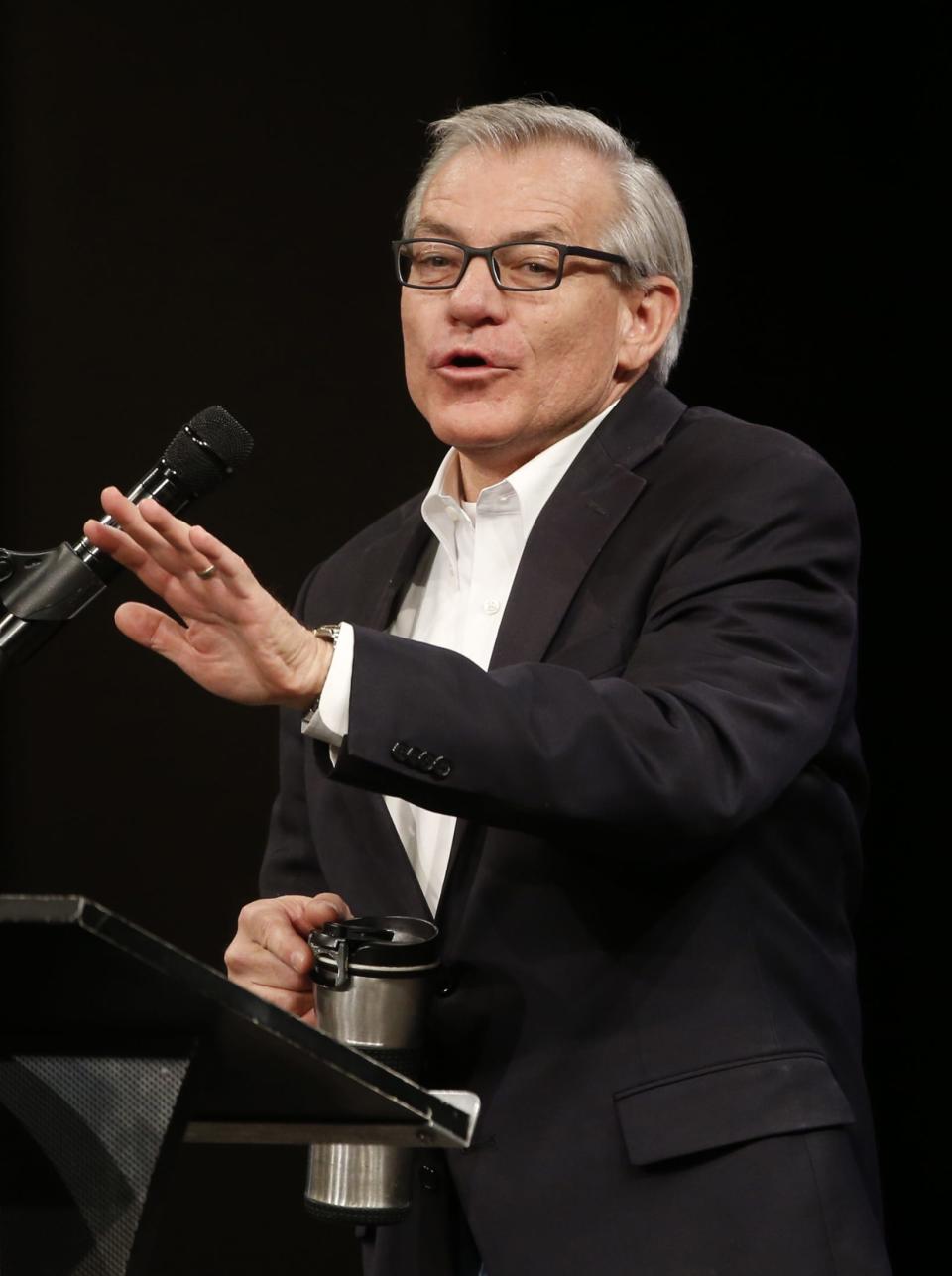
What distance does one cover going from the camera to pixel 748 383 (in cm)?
245

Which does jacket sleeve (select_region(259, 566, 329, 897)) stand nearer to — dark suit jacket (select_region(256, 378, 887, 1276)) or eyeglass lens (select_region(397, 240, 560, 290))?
dark suit jacket (select_region(256, 378, 887, 1276))

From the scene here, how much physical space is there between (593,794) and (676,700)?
0.13 meters

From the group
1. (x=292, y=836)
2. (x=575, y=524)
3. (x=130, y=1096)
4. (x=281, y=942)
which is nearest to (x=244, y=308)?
(x=292, y=836)

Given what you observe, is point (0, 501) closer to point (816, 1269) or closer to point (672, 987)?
point (672, 987)

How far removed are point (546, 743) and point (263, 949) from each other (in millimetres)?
435

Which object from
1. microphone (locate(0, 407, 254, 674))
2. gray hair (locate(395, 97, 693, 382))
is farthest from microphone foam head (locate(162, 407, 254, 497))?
gray hair (locate(395, 97, 693, 382))

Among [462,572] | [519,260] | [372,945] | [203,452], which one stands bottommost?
[372,945]

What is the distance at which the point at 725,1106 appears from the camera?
1459 mm

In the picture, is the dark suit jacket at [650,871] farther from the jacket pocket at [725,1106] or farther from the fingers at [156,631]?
the fingers at [156,631]

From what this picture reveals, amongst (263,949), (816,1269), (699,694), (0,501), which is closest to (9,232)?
(0,501)

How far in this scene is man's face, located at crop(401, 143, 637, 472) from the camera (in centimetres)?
183

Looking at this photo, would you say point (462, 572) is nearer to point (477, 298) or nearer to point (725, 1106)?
point (477, 298)

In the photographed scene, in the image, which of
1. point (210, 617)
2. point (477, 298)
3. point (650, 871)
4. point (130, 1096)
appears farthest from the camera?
point (477, 298)

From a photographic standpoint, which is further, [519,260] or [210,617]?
[519,260]
